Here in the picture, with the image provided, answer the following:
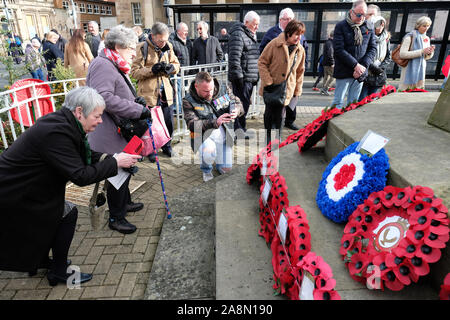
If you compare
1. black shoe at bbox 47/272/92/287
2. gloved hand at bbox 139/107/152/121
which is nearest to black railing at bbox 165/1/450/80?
gloved hand at bbox 139/107/152/121

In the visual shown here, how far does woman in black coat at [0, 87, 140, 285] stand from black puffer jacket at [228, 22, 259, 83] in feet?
11.1

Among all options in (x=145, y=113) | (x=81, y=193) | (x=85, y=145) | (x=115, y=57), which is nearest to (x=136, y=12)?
(x=81, y=193)

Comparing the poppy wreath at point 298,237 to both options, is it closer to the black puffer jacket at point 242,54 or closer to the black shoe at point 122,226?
the black shoe at point 122,226

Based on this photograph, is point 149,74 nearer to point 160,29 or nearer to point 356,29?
point 160,29

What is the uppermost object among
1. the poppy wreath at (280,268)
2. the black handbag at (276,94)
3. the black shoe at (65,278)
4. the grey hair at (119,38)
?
the grey hair at (119,38)

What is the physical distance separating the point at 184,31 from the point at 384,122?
489cm

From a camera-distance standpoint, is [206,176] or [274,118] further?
[274,118]

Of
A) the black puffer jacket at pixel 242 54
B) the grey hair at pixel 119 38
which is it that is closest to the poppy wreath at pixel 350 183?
the grey hair at pixel 119 38

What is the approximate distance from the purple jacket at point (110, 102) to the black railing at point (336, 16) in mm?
6664

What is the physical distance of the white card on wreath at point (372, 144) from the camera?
2.11 m

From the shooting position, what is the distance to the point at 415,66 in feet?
18.0

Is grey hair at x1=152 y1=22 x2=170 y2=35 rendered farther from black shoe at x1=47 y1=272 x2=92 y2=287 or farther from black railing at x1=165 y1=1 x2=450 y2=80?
black railing at x1=165 y1=1 x2=450 y2=80

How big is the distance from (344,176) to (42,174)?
6.83 ft

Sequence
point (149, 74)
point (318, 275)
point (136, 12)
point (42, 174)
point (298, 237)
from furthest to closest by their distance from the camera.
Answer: point (136, 12), point (149, 74), point (42, 174), point (298, 237), point (318, 275)
